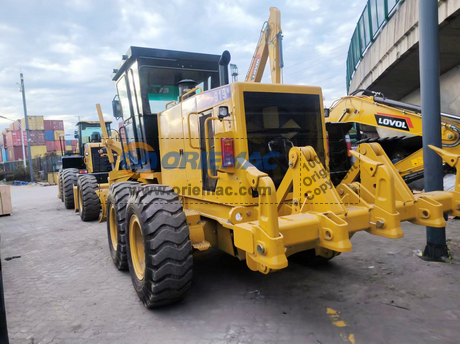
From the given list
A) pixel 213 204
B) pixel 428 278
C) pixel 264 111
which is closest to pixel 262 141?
pixel 264 111

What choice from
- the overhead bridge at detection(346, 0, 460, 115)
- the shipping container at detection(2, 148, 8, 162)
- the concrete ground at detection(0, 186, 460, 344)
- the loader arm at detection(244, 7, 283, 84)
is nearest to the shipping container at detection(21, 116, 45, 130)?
the shipping container at detection(2, 148, 8, 162)

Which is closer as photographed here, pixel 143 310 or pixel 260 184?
pixel 260 184

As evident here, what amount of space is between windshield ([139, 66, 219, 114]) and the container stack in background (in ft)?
121

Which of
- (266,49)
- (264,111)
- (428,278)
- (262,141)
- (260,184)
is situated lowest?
(428,278)

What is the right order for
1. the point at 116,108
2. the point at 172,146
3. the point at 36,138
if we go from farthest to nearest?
the point at 36,138 < the point at 116,108 < the point at 172,146

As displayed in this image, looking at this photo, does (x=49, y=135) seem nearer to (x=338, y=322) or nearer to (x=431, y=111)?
(x=431, y=111)

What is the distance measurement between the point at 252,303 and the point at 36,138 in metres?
44.5

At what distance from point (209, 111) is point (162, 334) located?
2231mm

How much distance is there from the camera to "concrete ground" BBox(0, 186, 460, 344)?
298 centimetres

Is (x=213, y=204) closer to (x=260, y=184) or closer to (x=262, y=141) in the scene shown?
(x=262, y=141)

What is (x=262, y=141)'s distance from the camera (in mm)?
3584

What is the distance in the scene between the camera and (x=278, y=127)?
12.2 ft

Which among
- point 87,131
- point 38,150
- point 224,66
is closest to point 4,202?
point 87,131

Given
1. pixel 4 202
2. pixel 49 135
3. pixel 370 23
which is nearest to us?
pixel 370 23
